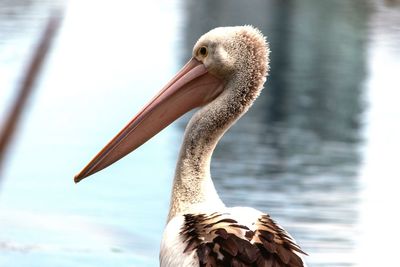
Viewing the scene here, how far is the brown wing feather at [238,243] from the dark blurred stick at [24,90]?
184cm

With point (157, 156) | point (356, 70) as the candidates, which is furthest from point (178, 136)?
point (356, 70)

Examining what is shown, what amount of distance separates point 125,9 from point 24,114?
30124 mm

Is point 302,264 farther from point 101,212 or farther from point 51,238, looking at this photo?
point 101,212

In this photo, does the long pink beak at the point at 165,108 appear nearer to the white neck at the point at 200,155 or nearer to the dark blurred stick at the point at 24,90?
the white neck at the point at 200,155

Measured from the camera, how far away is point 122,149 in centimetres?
505

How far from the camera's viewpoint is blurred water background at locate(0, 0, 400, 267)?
28.3ft

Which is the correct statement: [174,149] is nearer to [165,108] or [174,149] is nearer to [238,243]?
[165,108]

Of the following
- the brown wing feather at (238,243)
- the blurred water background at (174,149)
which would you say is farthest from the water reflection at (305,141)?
the brown wing feather at (238,243)

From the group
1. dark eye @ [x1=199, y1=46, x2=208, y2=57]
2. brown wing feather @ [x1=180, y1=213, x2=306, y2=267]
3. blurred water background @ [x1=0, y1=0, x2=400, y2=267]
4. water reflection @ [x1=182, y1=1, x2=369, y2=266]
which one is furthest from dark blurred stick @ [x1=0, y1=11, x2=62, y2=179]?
water reflection @ [x1=182, y1=1, x2=369, y2=266]

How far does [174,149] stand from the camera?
12406mm

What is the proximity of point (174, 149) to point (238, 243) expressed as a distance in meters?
8.62

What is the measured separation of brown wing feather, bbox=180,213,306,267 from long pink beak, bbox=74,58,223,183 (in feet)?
3.19

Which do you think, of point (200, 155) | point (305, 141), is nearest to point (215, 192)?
point (200, 155)

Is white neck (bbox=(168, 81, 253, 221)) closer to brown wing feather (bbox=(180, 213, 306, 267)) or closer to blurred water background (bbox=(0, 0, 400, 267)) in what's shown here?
brown wing feather (bbox=(180, 213, 306, 267))
